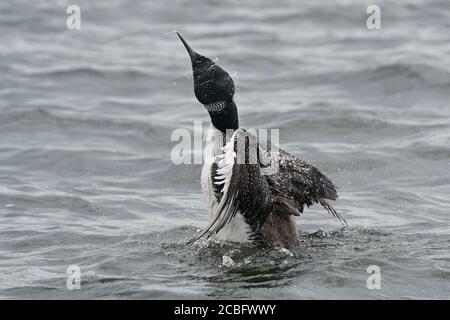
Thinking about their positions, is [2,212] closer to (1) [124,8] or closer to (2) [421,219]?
(2) [421,219]

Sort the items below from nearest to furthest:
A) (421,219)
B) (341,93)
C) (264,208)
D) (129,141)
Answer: (264,208) → (421,219) → (129,141) → (341,93)

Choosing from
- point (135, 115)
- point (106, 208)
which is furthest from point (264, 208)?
point (135, 115)

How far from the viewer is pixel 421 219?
9641 mm

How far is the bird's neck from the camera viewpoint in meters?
8.09

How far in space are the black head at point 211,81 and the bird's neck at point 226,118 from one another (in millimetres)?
69

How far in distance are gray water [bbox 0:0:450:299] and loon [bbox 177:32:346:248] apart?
22cm

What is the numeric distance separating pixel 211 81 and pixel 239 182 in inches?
42.0

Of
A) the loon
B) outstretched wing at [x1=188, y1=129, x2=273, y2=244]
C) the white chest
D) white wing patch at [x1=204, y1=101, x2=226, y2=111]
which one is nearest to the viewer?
outstretched wing at [x1=188, y1=129, x2=273, y2=244]

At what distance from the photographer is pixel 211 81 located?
801 cm

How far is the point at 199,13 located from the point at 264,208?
1253 centimetres

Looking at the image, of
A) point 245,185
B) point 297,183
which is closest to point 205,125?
point 297,183

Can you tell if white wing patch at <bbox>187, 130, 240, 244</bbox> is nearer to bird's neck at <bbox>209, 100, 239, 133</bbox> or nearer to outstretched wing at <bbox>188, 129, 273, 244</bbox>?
outstretched wing at <bbox>188, 129, 273, 244</bbox>

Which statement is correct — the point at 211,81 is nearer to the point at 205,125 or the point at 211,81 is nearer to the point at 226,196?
the point at 226,196

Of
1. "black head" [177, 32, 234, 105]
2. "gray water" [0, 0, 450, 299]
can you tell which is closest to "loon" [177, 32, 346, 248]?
"black head" [177, 32, 234, 105]
